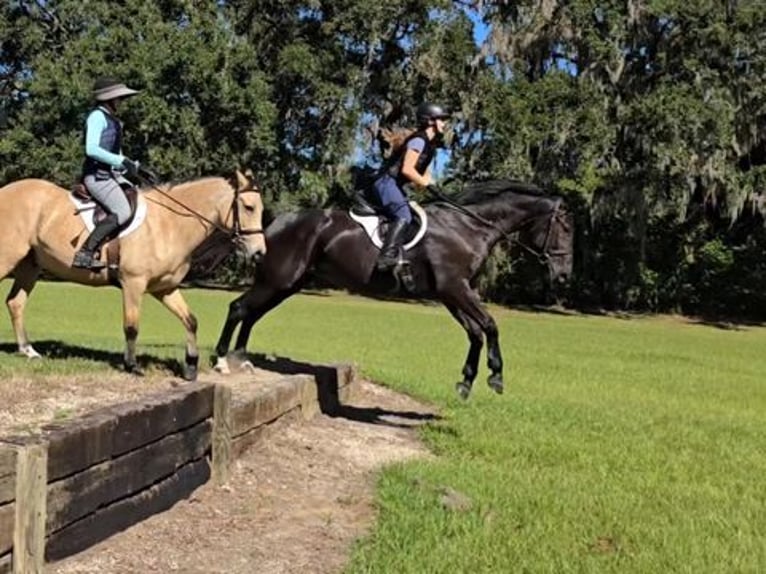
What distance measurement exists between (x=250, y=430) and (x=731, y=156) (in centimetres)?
3154

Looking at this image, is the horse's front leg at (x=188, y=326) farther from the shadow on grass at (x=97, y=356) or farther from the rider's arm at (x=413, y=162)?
the rider's arm at (x=413, y=162)

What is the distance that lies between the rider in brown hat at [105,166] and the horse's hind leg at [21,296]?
3.51 feet

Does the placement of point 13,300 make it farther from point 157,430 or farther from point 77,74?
point 77,74

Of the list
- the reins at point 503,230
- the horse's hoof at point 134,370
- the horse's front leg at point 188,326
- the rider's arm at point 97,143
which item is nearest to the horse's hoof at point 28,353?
the horse's hoof at point 134,370

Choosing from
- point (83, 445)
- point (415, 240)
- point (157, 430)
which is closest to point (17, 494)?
point (83, 445)

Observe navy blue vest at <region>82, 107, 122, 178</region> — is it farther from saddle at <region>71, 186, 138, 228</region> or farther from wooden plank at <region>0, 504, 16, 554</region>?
wooden plank at <region>0, 504, 16, 554</region>

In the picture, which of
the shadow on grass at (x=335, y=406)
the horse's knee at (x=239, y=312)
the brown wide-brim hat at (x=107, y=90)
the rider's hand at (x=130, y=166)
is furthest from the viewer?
the horse's knee at (x=239, y=312)

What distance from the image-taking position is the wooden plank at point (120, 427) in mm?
4395

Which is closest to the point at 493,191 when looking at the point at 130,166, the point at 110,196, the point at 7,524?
the point at 130,166

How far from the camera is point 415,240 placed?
9.16 meters

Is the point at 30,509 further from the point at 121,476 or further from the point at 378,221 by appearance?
the point at 378,221

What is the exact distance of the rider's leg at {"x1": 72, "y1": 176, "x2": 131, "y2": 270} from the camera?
8.29 m

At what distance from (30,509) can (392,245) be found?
5459mm

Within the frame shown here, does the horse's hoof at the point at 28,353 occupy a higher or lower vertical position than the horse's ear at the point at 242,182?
lower
